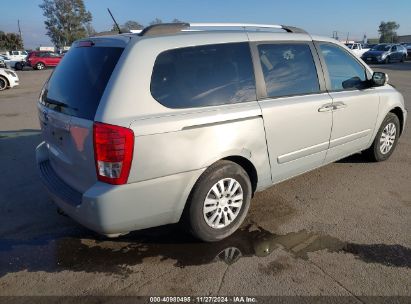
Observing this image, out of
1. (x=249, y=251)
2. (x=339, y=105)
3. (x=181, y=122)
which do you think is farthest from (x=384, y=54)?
(x=181, y=122)

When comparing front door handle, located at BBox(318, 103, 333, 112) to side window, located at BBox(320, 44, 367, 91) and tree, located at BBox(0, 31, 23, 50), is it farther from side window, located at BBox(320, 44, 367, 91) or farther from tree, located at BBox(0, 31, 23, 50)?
tree, located at BBox(0, 31, 23, 50)

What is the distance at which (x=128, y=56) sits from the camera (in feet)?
8.95

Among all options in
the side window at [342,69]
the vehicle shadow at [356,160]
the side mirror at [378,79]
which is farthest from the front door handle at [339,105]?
the vehicle shadow at [356,160]

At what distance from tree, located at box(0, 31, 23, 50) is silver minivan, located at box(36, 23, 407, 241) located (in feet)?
291

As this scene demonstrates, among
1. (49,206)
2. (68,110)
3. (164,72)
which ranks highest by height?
(164,72)

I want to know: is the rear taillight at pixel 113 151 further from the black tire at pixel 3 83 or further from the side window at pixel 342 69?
the black tire at pixel 3 83

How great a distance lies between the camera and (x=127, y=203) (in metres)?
2.72

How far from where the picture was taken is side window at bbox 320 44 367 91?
13.7 feet

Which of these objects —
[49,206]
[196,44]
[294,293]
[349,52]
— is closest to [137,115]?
[196,44]

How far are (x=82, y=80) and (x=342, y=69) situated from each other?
304 centimetres

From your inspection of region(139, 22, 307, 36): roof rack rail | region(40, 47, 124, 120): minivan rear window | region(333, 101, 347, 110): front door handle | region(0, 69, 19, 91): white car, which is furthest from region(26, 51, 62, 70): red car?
region(333, 101, 347, 110): front door handle

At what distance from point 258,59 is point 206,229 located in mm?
1657

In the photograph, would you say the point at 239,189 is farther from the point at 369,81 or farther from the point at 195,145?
the point at 369,81

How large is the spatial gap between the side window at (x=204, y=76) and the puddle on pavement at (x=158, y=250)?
1289 mm
